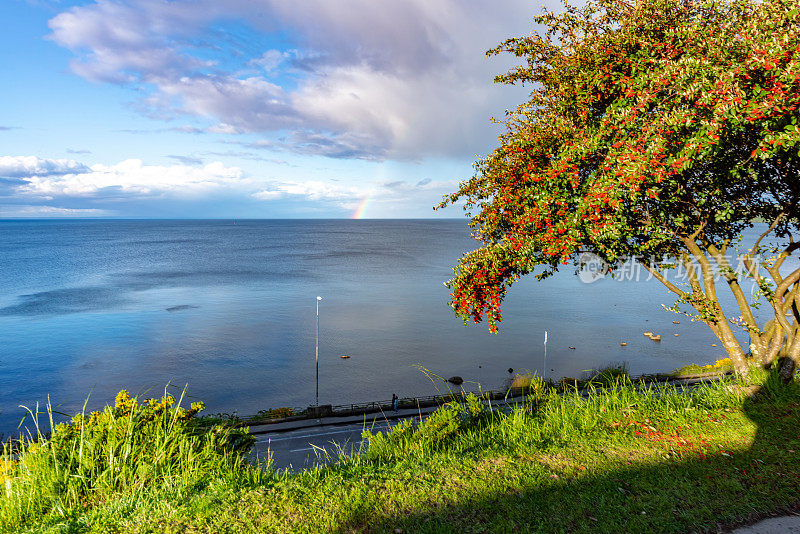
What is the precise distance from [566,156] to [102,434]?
7812mm

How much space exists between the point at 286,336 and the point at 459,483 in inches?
2047

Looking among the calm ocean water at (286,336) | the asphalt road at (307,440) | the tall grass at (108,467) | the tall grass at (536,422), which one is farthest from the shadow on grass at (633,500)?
the calm ocean water at (286,336)

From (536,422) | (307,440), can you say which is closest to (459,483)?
(536,422)

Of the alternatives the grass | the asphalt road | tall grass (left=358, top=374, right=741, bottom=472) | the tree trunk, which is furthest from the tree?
the asphalt road

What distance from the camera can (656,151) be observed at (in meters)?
6.63

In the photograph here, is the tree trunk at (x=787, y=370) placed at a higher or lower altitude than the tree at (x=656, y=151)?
lower

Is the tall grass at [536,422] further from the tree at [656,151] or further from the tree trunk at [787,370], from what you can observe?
the tree at [656,151]

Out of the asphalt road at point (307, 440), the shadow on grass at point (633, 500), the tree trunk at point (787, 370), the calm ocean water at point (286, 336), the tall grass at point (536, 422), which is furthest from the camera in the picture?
the calm ocean water at point (286, 336)

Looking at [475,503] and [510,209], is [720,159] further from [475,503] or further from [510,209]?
[475,503]

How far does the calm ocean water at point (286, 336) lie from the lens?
134 ft

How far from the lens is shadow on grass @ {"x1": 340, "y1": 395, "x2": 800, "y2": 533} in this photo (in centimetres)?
428

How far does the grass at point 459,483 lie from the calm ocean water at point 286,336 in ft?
108

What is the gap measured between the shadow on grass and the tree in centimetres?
357

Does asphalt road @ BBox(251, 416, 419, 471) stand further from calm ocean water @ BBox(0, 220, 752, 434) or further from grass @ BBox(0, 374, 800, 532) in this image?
grass @ BBox(0, 374, 800, 532)
